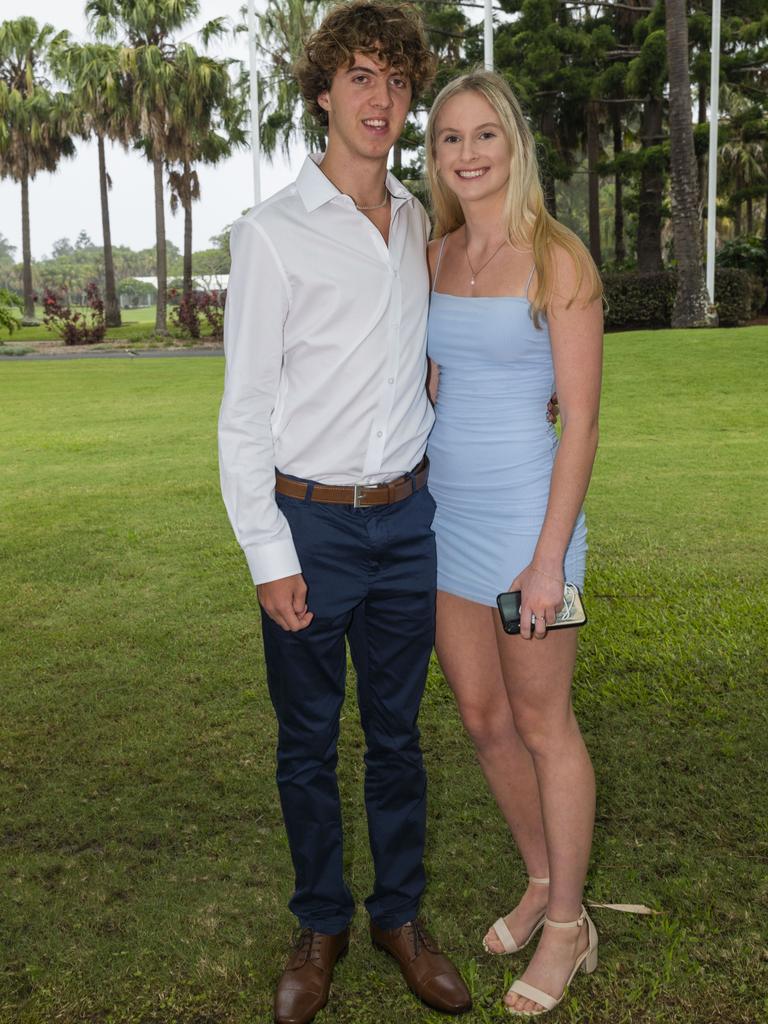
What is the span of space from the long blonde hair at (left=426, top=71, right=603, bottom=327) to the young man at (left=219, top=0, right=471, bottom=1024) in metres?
0.19

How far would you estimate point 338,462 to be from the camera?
8.44 feet

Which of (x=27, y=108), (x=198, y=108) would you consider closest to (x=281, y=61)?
(x=198, y=108)

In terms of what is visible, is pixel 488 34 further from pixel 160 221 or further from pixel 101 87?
pixel 101 87

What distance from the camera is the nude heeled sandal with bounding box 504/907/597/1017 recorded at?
2676mm

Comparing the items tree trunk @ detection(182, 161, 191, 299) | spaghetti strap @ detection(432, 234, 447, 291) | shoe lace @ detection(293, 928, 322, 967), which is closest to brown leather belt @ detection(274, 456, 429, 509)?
spaghetti strap @ detection(432, 234, 447, 291)

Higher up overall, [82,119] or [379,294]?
[82,119]

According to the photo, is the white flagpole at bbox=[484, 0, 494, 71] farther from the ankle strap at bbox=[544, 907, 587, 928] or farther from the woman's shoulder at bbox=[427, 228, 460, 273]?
the ankle strap at bbox=[544, 907, 587, 928]

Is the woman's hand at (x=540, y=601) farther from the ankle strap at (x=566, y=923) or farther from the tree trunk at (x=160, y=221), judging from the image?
the tree trunk at (x=160, y=221)

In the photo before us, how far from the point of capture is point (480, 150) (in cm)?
255

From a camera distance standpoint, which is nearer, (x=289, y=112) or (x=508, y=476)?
(x=508, y=476)

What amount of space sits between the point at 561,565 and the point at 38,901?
1859 mm

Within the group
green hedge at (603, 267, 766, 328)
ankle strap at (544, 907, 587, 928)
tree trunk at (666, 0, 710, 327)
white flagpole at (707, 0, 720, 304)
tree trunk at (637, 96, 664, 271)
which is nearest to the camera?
ankle strap at (544, 907, 587, 928)

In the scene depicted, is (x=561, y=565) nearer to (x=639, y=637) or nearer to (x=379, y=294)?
(x=379, y=294)

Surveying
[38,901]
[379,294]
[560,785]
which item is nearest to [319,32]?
[379,294]
